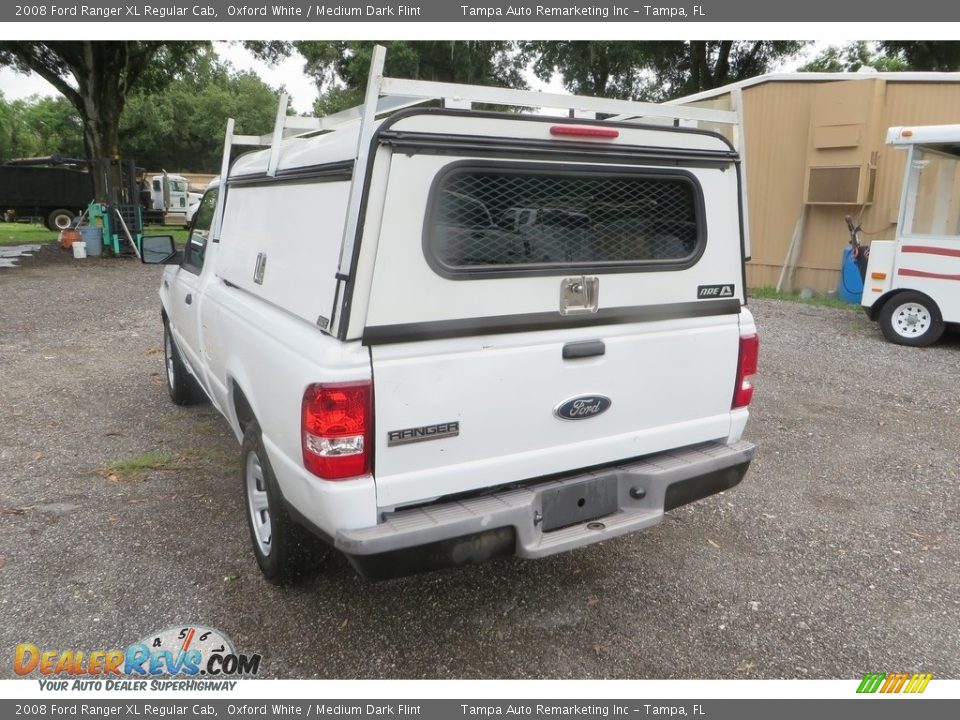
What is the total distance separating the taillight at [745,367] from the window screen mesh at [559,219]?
0.52 metres

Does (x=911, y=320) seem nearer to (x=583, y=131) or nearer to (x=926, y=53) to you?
(x=583, y=131)

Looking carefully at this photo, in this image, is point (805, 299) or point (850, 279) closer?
point (850, 279)

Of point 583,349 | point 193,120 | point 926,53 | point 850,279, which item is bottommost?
point 850,279

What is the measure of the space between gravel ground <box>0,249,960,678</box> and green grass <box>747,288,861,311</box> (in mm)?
5856

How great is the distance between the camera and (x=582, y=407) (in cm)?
289

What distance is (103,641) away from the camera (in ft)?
9.66

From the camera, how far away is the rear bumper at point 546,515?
2.50m

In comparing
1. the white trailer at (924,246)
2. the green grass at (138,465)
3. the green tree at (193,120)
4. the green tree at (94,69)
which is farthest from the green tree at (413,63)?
the green grass at (138,465)

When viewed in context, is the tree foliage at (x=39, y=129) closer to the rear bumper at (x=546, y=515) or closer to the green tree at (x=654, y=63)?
the green tree at (x=654, y=63)

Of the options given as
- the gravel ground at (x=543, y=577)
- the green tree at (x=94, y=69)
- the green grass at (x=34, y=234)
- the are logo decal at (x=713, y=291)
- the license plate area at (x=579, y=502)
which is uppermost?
the green tree at (x=94, y=69)

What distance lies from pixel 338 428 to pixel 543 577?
1521mm

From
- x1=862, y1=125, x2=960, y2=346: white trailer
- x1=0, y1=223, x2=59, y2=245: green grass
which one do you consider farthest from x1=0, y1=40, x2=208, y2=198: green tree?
x1=862, y1=125, x2=960, y2=346: white trailer

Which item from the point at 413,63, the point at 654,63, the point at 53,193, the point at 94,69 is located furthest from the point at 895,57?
the point at 53,193

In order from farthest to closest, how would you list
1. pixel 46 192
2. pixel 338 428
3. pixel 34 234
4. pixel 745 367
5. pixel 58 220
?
pixel 58 220 → pixel 46 192 → pixel 34 234 → pixel 745 367 → pixel 338 428
